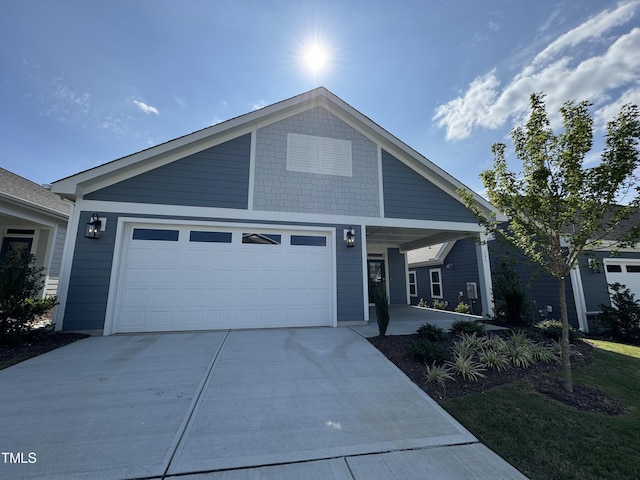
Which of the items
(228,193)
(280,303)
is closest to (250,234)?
(228,193)

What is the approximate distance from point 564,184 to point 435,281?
12906mm

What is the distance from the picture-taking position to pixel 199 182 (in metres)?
6.84

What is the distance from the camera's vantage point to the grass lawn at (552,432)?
225cm

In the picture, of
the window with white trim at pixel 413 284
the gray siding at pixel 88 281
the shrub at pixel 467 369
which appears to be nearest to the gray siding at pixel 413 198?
the shrub at pixel 467 369

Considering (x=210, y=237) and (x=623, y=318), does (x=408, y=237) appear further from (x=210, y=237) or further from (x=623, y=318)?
(x=210, y=237)

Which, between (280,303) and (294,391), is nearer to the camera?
(294,391)

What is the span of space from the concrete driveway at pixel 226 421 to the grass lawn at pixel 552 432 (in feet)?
→ 0.81

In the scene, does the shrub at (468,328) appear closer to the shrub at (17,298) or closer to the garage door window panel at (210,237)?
the garage door window panel at (210,237)

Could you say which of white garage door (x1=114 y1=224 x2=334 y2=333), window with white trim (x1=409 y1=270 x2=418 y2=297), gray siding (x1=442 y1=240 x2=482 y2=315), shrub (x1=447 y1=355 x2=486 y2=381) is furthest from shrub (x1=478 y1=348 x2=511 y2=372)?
window with white trim (x1=409 y1=270 x2=418 y2=297)

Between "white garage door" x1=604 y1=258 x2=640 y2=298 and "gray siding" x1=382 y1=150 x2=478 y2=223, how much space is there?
648 centimetres

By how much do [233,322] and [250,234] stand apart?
2.27m

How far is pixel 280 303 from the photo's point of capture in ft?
22.5

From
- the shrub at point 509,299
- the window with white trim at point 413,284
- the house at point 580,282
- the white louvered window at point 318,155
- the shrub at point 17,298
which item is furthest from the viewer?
the window with white trim at point 413,284

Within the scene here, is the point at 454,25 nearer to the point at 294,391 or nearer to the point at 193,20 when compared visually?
the point at 193,20
